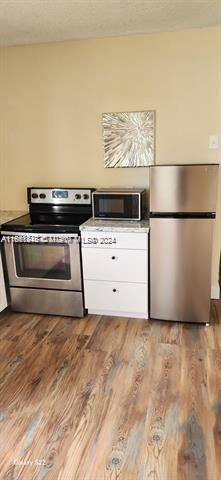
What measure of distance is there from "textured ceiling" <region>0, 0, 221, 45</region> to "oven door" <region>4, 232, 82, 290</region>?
1.57 meters

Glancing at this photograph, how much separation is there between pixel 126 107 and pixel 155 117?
0.89 ft

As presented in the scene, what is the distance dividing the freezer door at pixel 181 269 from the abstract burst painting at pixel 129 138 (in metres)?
0.75

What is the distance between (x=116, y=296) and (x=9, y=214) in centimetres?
132

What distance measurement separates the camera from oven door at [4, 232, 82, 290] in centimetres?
266

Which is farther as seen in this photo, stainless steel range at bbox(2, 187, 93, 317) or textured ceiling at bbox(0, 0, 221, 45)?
stainless steel range at bbox(2, 187, 93, 317)

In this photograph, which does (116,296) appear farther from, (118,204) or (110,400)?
(110,400)

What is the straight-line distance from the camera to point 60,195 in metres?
3.06

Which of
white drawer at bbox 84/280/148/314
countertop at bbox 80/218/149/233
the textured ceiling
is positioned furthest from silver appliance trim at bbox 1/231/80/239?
the textured ceiling

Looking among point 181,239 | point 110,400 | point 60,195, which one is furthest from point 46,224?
point 110,400

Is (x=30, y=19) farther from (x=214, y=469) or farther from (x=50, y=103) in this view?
(x=214, y=469)

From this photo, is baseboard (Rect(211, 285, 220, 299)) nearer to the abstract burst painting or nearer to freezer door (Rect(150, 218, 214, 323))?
freezer door (Rect(150, 218, 214, 323))

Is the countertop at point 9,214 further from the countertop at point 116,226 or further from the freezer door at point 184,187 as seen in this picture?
the freezer door at point 184,187

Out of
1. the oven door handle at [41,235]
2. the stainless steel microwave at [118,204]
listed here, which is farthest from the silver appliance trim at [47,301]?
the stainless steel microwave at [118,204]

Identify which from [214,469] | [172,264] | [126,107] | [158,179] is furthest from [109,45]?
[214,469]
